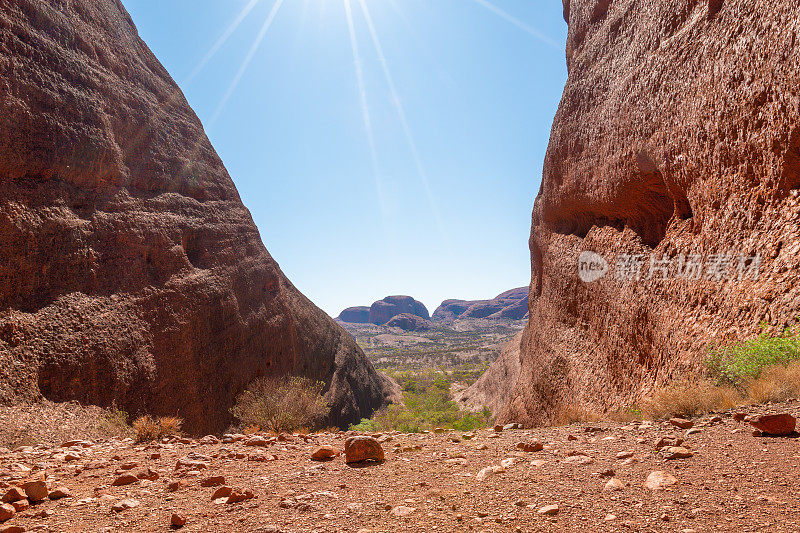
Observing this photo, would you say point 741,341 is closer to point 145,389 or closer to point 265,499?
point 265,499

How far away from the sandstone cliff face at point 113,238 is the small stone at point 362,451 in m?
7.29

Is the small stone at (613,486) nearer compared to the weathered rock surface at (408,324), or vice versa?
the small stone at (613,486)

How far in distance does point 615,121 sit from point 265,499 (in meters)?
12.0

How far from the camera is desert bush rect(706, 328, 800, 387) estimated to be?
4.58m

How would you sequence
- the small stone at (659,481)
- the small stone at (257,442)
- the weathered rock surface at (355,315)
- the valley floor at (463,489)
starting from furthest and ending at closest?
the weathered rock surface at (355,315) < the small stone at (257,442) < the small stone at (659,481) < the valley floor at (463,489)

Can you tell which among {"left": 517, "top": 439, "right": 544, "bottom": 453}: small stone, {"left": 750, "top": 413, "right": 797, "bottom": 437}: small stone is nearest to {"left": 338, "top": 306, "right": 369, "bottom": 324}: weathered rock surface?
{"left": 517, "top": 439, "right": 544, "bottom": 453}: small stone

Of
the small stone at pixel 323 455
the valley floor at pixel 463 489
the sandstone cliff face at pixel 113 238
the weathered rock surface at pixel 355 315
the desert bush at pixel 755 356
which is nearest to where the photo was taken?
the valley floor at pixel 463 489

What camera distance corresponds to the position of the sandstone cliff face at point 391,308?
172812 millimetres

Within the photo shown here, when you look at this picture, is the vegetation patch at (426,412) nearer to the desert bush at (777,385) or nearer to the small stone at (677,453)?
the desert bush at (777,385)

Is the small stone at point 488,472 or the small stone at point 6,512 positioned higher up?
the small stone at point 6,512

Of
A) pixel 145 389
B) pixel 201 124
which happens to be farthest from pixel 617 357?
pixel 201 124

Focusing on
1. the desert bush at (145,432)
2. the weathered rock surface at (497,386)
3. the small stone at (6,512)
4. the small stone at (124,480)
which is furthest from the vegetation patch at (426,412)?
the small stone at (6,512)

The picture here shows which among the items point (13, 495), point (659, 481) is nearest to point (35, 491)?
point (13, 495)

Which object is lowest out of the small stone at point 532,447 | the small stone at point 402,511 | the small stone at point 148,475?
the small stone at point 532,447
